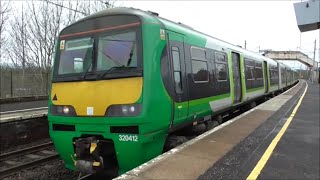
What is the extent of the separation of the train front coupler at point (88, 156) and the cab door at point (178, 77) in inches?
57.4

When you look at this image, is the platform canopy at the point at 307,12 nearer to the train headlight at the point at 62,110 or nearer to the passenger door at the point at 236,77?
the passenger door at the point at 236,77

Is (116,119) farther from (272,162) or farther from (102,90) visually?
(272,162)

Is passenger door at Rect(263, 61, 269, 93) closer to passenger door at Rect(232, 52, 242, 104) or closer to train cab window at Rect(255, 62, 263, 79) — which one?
train cab window at Rect(255, 62, 263, 79)

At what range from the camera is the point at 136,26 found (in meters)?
6.53

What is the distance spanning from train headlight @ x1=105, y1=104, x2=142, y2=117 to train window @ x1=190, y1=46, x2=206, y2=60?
2513 millimetres

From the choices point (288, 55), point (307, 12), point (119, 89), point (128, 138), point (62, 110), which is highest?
point (288, 55)

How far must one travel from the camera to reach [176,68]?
284 inches

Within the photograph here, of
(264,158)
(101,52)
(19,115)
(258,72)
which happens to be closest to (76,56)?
(101,52)

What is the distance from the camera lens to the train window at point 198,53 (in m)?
8.25

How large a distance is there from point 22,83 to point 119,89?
22203 mm

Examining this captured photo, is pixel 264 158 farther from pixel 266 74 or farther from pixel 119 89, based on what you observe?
pixel 266 74

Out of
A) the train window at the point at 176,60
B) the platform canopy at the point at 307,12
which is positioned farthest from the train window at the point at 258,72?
the train window at the point at 176,60

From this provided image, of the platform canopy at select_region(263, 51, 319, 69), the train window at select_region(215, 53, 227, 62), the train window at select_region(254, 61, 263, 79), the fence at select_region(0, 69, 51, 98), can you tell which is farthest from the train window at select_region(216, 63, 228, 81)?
the platform canopy at select_region(263, 51, 319, 69)

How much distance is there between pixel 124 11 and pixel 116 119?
2002 mm
